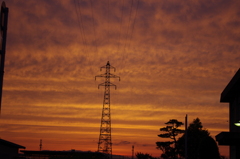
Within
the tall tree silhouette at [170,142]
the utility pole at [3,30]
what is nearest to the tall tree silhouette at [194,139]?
the tall tree silhouette at [170,142]

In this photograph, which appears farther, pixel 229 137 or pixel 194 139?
pixel 194 139

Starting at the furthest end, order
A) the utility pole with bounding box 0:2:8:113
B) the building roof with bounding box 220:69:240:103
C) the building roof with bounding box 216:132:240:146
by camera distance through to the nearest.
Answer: the building roof with bounding box 220:69:240:103
the building roof with bounding box 216:132:240:146
the utility pole with bounding box 0:2:8:113

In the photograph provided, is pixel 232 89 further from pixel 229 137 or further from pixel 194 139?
pixel 194 139

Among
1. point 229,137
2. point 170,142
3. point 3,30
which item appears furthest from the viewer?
point 170,142

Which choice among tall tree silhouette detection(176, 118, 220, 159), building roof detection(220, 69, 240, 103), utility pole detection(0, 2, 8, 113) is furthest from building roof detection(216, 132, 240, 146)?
tall tree silhouette detection(176, 118, 220, 159)

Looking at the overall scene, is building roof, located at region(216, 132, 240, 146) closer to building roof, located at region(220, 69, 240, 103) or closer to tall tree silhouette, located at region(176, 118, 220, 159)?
building roof, located at region(220, 69, 240, 103)

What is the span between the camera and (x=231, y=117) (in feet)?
120

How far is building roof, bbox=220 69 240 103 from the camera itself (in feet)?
102

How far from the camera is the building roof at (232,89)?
31.2m

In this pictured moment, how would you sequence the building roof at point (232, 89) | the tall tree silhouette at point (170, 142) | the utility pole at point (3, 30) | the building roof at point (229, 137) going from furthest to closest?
the tall tree silhouette at point (170, 142) → the building roof at point (232, 89) → the building roof at point (229, 137) → the utility pole at point (3, 30)

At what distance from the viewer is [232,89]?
33688 millimetres

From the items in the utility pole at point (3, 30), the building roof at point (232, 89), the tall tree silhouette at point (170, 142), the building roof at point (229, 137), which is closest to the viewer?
the utility pole at point (3, 30)

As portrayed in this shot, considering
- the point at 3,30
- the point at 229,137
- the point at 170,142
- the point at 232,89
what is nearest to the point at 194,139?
the point at 170,142

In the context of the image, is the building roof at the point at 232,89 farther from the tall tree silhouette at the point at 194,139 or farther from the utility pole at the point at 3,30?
the tall tree silhouette at the point at 194,139
